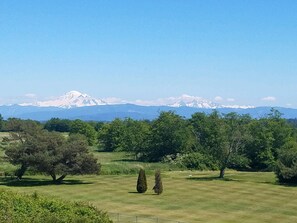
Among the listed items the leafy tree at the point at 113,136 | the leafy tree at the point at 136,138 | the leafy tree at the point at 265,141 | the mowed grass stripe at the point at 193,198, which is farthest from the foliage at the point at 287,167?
the leafy tree at the point at 113,136

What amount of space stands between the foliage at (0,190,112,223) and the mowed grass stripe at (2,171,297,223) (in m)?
13.4

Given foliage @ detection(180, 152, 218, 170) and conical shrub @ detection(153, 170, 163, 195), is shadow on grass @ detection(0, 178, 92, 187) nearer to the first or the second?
conical shrub @ detection(153, 170, 163, 195)

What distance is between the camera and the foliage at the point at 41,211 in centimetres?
2874

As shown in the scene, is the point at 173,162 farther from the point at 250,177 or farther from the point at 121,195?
the point at 121,195

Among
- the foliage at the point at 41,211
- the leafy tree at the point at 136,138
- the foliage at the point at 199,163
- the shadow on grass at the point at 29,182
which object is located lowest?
the shadow on grass at the point at 29,182

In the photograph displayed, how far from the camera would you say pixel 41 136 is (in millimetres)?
70438

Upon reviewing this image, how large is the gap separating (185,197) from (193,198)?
1095mm

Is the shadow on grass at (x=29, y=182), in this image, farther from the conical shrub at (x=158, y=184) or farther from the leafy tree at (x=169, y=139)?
the leafy tree at (x=169, y=139)

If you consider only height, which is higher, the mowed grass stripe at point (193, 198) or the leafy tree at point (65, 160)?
the leafy tree at point (65, 160)

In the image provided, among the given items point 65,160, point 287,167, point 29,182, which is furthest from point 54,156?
point 287,167

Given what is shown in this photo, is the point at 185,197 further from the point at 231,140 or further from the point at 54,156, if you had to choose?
the point at 231,140

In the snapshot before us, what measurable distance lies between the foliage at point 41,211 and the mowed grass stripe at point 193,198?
13.4 m

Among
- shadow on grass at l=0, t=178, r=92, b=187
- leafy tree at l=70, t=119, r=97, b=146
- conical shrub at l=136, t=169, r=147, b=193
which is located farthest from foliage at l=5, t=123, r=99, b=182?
leafy tree at l=70, t=119, r=97, b=146

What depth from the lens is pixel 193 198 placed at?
187 feet
